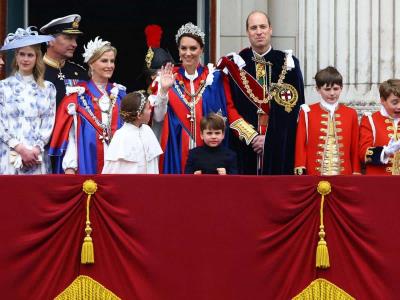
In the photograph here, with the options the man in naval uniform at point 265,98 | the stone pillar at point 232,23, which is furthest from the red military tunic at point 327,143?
the stone pillar at point 232,23

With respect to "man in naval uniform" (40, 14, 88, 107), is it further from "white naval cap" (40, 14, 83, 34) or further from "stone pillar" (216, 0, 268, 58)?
"stone pillar" (216, 0, 268, 58)

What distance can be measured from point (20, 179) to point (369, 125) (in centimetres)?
284

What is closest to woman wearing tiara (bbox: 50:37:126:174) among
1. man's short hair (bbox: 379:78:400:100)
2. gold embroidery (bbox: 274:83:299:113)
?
gold embroidery (bbox: 274:83:299:113)

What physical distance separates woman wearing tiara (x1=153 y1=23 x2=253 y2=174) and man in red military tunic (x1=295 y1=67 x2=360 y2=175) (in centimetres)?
57

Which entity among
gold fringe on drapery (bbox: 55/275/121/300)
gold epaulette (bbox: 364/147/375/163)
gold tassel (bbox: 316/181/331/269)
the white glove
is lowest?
gold fringe on drapery (bbox: 55/275/121/300)

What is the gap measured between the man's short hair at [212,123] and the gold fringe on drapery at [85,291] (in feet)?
5.23

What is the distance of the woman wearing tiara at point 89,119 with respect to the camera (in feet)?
32.4

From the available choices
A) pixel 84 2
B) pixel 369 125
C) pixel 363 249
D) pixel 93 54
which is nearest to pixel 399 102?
pixel 369 125

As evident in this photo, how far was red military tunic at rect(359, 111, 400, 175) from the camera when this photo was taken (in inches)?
384

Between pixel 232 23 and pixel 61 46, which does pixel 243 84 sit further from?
pixel 232 23

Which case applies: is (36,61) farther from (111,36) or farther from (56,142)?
(111,36)

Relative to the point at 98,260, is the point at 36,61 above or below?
above

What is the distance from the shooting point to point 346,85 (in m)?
11.6

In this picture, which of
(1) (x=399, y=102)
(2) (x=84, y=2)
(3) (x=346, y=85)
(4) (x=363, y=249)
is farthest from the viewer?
(2) (x=84, y=2)
